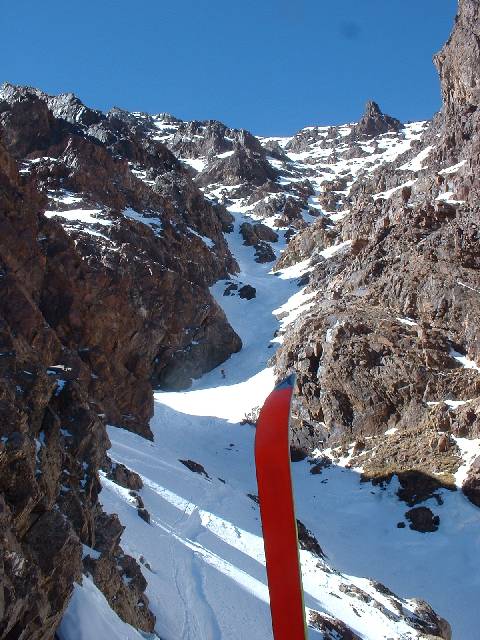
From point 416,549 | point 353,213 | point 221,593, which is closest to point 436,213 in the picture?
point 353,213

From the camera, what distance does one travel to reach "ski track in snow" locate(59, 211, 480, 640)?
14250 mm

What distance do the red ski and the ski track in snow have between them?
4.95 meters

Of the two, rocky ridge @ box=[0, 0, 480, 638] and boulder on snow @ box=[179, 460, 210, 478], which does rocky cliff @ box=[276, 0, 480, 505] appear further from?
boulder on snow @ box=[179, 460, 210, 478]

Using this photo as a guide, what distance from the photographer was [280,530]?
611 centimetres

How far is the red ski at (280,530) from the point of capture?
19.6ft

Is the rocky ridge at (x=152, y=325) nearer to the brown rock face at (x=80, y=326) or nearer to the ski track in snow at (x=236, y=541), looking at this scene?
the brown rock face at (x=80, y=326)

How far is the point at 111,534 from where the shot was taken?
44.9 feet

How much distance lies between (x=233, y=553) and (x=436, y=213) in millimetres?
36846

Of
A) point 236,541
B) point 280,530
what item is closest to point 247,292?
point 236,541

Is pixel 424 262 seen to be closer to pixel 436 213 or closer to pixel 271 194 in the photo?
pixel 436 213

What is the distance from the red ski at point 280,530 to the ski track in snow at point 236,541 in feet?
16.3

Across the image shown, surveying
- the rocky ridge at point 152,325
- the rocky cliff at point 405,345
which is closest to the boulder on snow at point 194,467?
the rocky ridge at point 152,325

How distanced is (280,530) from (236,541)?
16.5 metres

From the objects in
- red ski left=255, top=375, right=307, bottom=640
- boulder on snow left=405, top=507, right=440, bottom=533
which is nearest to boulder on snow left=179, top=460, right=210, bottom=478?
boulder on snow left=405, top=507, right=440, bottom=533
